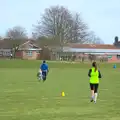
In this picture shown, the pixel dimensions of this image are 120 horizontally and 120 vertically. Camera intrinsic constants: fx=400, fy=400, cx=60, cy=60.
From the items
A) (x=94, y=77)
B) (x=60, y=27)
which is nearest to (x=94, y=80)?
(x=94, y=77)

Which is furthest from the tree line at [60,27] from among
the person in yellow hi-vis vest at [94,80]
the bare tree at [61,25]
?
the person in yellow hi-vis vest at [94,80]

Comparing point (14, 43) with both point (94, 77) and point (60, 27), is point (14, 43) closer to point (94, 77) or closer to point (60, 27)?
point (60, 27)

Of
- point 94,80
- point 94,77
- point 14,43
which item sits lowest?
point 94,80

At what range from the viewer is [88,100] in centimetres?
1694

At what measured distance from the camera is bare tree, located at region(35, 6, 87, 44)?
96688 millimetres

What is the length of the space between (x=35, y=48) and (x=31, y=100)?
8432cm

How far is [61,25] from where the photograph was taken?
97125mm

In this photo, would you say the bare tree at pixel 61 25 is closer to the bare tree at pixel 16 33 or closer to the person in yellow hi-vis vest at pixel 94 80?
the bare tree at pixel 16 33

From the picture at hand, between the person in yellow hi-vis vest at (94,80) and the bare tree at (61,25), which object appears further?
Result: the bare tree at (61,25)

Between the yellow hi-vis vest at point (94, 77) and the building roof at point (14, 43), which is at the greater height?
the building roof at point (14, 43)

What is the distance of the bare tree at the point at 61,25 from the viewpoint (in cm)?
9669

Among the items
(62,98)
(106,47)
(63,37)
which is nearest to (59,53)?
(63,37)

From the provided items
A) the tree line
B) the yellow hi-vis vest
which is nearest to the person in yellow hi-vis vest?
the yellow hi-vis vest

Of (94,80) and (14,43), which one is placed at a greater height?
(14,43)
